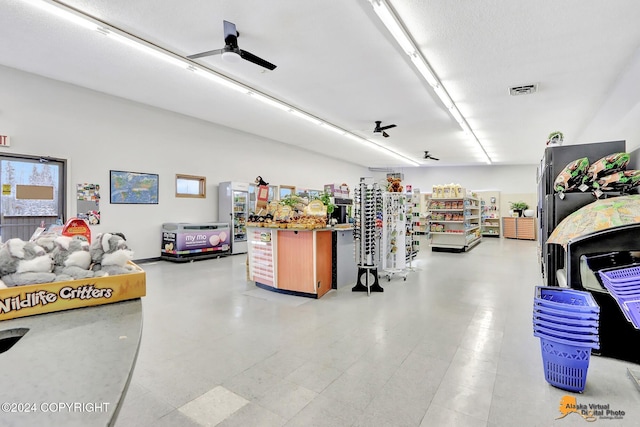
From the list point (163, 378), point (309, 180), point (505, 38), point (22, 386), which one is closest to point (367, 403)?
point (163, 378)

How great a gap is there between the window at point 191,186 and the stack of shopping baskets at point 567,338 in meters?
7.97

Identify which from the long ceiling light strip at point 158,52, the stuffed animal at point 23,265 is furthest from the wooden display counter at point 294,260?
the stuffed animal at point 23,265

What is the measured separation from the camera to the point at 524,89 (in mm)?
5898

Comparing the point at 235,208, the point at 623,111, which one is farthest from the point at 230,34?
the point at 623,111

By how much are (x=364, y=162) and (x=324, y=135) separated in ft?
19.4

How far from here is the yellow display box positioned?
0.98m

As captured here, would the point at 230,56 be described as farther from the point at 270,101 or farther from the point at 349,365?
the point at 349,365

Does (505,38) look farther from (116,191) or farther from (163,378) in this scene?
(116,191)

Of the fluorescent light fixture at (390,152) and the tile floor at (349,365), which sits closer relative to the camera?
the tile floor at (349,365)

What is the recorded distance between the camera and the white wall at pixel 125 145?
5.61 meters

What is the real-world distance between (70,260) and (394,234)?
541cm

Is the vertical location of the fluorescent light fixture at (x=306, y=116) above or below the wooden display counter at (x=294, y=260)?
above

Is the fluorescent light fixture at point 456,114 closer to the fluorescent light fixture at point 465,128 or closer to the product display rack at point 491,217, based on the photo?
the fluorescent light fixture at point 465,128

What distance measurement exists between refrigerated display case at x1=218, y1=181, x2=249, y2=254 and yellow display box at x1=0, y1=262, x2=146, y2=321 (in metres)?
7.69
